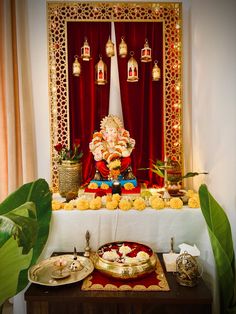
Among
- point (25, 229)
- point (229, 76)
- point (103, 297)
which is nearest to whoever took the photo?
point (25, 229)

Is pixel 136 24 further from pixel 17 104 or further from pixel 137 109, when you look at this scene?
pixel 17 104

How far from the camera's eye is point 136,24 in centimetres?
277

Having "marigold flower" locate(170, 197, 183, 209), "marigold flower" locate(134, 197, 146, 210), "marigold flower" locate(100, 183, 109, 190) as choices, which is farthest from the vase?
"marigold flower" locate(170, 197, 183, 209)

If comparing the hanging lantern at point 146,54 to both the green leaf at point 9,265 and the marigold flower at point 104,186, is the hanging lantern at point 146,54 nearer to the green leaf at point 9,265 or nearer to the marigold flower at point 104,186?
the marigold flower at point 104,186

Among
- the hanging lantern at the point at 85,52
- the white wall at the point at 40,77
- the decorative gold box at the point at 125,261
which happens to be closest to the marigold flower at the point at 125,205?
the decorative gold box at the point at 125,261

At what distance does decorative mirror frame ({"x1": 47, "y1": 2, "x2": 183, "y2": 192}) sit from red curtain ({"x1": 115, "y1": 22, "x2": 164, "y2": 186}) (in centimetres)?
6

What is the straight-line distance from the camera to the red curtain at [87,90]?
2781 mm

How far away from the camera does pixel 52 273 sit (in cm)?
176

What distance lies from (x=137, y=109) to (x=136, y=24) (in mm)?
801

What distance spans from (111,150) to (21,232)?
1500mm

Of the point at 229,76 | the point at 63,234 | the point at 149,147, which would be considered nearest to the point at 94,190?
the point at 63,234

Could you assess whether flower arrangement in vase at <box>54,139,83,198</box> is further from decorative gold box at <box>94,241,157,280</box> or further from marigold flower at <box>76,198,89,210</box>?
decorative gold box at <box>94,241,157,280</box>

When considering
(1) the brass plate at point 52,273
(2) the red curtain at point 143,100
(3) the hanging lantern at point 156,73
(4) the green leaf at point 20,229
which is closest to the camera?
(4) the green leaf at point 20,229

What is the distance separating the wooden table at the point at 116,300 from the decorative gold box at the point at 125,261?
4.7 inches
